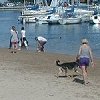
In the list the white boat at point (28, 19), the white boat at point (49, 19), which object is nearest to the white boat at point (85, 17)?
the white boat at point (49, 19)

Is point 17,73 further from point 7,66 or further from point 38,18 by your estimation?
point 38,18

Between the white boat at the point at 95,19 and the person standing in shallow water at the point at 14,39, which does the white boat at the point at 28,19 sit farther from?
the person standing in shallow water at the point at 14,39

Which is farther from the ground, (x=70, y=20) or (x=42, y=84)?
(x=42, y=84)

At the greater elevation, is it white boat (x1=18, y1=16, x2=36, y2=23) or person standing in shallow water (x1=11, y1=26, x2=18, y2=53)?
person standing in shallow water (x1=11, y1=26, x2=18, y2=53)

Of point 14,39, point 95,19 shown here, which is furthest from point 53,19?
point 14,39

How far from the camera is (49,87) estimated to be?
14148mm

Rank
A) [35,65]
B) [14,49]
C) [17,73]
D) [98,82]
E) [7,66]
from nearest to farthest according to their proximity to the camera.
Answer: [98,82], [17,73], [7,66], [35,65], [14,49]

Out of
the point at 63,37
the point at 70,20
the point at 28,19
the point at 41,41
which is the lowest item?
the point at 28,19

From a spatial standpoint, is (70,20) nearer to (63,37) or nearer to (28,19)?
(28,19)

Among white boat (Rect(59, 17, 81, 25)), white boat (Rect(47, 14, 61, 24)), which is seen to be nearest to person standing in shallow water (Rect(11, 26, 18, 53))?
white boat (Rect(59, 17, 81, 25))

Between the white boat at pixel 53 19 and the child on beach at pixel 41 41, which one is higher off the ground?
the child on beach at pixel 41 41

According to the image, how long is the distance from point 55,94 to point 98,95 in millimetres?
1255

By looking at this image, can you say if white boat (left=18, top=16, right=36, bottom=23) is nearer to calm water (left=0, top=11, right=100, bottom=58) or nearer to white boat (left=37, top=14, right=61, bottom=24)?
white boat (left=37, top=14, right=61, bottom=24)

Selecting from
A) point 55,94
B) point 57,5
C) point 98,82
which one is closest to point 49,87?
point 55,94
